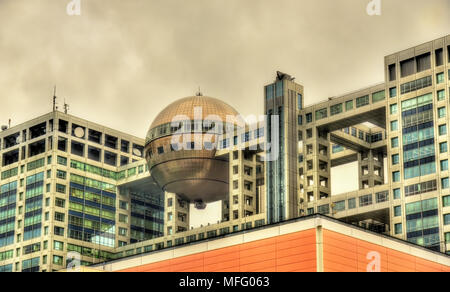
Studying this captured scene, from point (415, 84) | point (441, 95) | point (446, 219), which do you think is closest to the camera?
point (446, 219)

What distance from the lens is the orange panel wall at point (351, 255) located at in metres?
93.1

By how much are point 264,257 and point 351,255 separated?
936 centimetres

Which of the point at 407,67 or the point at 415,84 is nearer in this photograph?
the point at 415,84

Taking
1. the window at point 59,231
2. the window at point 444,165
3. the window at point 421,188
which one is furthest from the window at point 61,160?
the window at point 444,165

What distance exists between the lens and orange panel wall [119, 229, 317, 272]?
308ft

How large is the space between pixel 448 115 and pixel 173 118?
59.7 m

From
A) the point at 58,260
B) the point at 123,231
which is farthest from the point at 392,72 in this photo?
the point at 58,260

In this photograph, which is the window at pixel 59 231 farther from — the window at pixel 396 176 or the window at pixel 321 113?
the window at pixel 396 176

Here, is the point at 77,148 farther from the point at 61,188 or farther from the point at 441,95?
the point at 441,95

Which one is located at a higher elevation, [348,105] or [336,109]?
[348,105]

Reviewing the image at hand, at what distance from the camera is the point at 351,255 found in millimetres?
94875

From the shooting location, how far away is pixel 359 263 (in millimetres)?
94812
